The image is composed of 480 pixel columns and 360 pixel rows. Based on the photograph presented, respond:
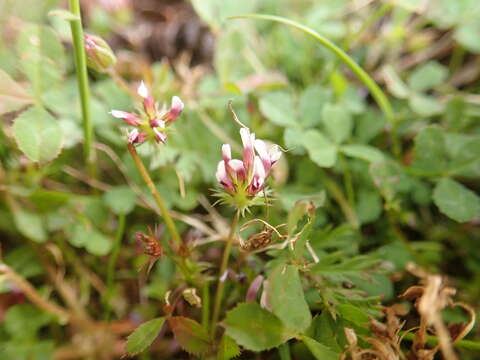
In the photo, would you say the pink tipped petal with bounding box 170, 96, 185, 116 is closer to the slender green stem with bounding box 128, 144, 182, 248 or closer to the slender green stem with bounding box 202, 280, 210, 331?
the slender green stem with bounding box 128, 144, 182, 248

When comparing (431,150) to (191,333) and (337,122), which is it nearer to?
(337,122)

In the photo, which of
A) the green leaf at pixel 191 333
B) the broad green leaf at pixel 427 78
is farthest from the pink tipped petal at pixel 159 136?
the broad green leaf at pixel 427 78

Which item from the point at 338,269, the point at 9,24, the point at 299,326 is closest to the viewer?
the point at 299,326

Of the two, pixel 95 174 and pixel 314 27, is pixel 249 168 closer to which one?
pixel 95 174

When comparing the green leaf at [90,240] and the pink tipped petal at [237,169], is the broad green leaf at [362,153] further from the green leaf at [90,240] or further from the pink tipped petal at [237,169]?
the green leaf at [90,240]

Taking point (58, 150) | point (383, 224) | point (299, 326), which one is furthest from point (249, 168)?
point (383, 224)

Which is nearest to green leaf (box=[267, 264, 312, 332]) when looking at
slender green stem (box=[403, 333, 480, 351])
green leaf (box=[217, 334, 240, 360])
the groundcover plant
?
the groundcover plant

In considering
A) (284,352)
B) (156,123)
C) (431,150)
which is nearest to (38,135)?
(156,123)
